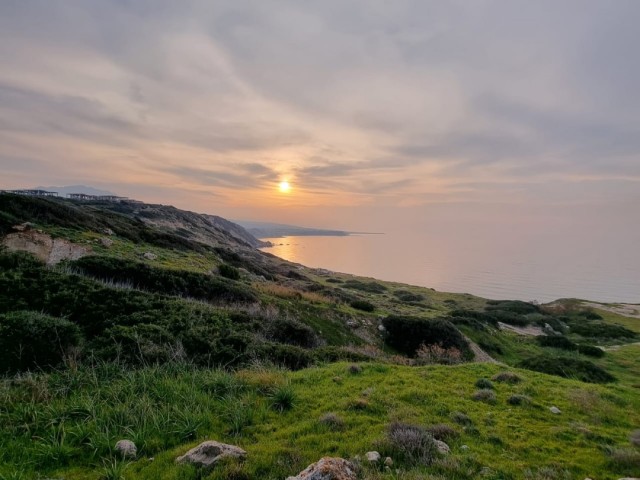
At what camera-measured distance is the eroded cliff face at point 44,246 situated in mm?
20312

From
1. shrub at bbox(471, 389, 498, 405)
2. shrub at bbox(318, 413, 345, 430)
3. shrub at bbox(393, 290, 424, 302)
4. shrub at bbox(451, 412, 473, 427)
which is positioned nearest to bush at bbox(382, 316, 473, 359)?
shrub at bbox(471, 389, 498, 405)

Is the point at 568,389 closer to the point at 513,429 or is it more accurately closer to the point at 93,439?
the point at 513,429

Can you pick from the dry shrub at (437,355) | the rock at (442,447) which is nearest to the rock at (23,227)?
the dry shrub at (437,355)

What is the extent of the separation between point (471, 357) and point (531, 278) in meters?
99.3

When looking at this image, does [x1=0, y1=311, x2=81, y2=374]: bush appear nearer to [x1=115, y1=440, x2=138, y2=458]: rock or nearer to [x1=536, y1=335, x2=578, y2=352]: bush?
[x1=115, y1=440, x2=138, y2=458]: rock

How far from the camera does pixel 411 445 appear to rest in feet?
21.5

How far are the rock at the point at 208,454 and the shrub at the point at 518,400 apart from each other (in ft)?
25.5

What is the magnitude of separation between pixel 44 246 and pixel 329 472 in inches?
923

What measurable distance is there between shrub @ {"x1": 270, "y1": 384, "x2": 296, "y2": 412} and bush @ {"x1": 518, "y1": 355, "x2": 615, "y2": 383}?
18.0 meters

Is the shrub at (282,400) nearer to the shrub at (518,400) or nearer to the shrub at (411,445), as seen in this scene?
the shrub at (411,445)

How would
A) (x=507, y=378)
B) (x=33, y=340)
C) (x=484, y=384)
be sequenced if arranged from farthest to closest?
1. (x=507, y=378)
2. (x=484, y=384)
3. (x=33, y=340)

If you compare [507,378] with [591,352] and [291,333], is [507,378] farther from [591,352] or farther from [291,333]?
[591,352]

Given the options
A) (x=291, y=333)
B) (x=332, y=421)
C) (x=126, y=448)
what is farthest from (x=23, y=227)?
(x=332, y=421)

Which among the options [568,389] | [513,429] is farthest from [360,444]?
[568,389]
